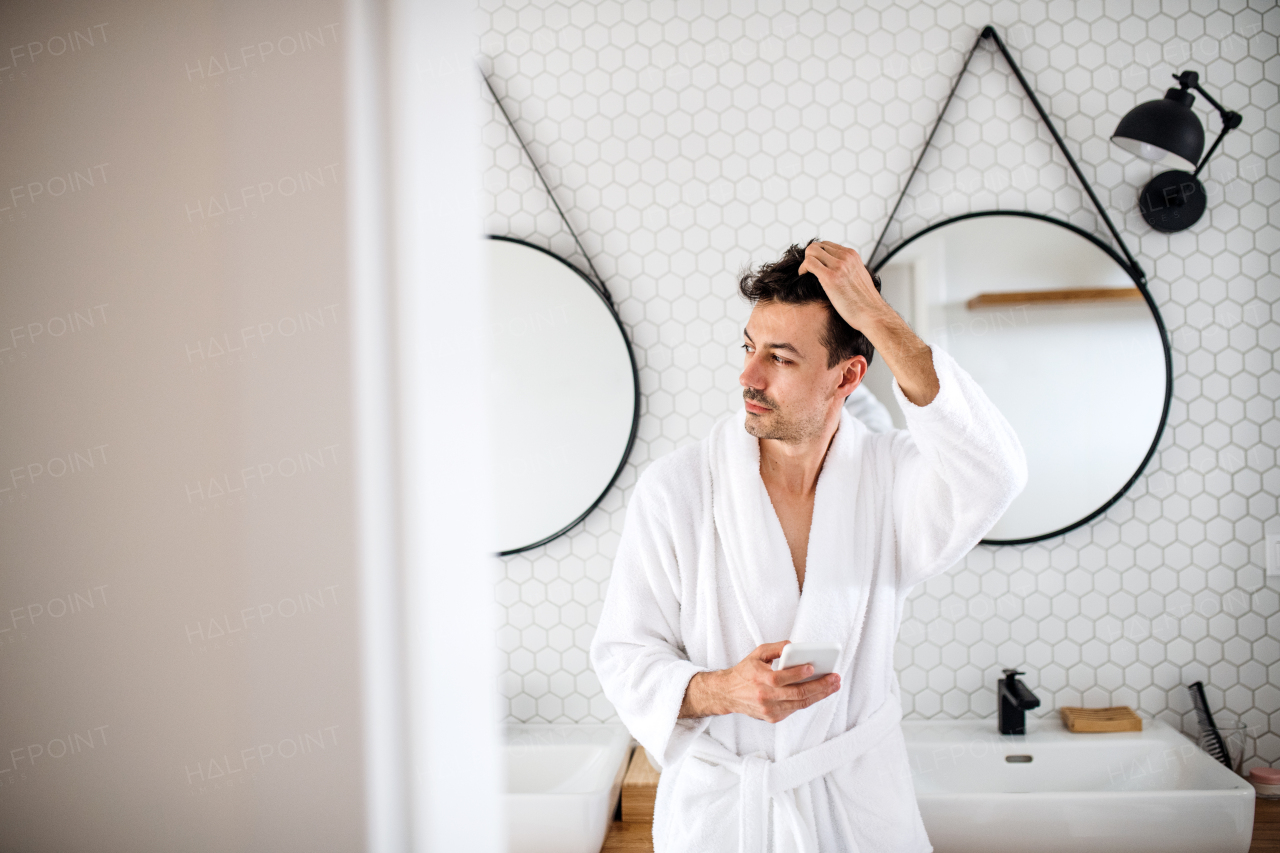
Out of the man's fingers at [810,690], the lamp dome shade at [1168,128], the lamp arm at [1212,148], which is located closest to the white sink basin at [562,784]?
the man's fingers at [810,690]

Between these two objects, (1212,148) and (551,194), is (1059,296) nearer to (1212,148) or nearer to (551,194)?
(1212,148)

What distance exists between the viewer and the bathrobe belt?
91 cm

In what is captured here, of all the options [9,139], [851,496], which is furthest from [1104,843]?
[9,139]

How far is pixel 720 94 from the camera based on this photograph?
154cm

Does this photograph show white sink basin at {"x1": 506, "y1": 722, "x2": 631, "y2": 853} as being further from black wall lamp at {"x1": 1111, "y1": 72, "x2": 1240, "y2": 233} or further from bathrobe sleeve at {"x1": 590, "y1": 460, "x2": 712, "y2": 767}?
black wall lamp at {"x1": 1111, "y1": 72, "x2": 1240, "y2": 233}

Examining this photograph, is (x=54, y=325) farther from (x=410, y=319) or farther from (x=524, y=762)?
(x=524, y=762)

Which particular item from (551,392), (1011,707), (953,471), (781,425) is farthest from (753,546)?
(1011,707)

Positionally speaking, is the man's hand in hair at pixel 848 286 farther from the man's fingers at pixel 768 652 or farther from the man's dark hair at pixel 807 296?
the man's fingers at pixel 768 652

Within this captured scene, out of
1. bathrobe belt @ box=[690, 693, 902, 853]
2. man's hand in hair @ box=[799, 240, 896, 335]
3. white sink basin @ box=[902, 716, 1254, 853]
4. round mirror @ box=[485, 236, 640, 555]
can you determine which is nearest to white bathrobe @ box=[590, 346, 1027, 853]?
bathrobe belt @ box=[690, 693, 902, 853]

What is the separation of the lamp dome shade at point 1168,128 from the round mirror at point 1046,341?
0.22m

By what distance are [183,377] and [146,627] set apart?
73mm

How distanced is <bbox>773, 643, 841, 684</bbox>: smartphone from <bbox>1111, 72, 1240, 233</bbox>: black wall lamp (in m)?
1.13

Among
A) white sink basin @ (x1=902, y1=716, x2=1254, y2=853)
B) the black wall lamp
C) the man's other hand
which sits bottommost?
white sink basin @ (x1=902, y1=716, x2=1254, y2=853)

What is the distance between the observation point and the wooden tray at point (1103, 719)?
4.65ft
